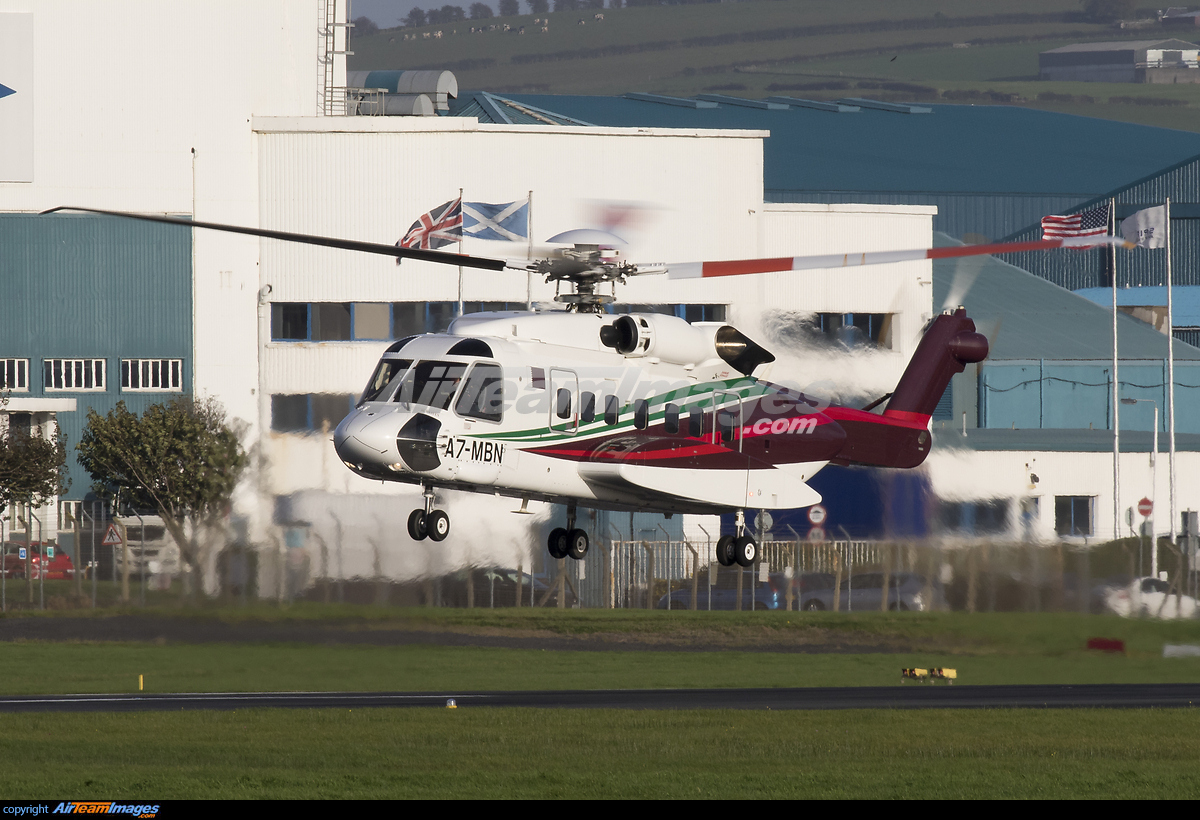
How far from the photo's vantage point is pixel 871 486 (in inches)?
2211

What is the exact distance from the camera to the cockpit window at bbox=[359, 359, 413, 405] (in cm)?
2747

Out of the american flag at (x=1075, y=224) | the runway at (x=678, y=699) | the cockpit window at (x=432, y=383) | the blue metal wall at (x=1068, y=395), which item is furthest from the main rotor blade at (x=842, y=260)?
the blue metal wall at (x=1068, y=395)

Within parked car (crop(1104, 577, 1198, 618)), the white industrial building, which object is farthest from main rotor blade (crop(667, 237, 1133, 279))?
the white industrial building

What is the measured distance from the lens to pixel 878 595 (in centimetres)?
5812

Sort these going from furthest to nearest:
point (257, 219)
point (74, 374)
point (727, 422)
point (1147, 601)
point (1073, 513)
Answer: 1. point (74, 374)
2. point (257, 219)
3. point (1073, 513)
4. point (1147, 601)
5. point (727, 422)

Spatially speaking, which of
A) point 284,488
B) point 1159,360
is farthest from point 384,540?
point 1159,360

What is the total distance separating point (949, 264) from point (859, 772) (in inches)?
2580

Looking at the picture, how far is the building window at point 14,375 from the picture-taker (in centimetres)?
7456

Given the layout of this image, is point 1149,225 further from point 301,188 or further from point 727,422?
point 727,422

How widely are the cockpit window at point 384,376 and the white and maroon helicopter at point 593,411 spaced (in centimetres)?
2

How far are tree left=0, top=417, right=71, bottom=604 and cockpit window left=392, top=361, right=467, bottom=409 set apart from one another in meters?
42.8

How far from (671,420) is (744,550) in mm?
2707

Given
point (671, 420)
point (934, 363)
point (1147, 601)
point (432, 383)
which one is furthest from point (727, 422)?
point (1147, 601)
